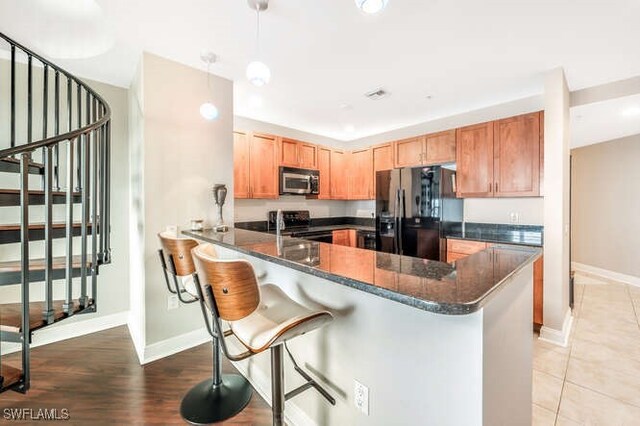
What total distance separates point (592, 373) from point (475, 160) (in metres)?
2.31

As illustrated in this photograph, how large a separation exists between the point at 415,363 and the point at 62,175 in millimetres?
3359

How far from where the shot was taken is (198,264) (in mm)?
1204

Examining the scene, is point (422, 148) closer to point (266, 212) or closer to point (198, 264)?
point (266, 212)

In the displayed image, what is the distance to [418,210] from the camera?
12.2 feet

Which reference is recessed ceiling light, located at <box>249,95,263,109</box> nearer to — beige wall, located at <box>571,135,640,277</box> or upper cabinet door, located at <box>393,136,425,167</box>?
upper cabinet door, located at <box>393,136,425,167</box>

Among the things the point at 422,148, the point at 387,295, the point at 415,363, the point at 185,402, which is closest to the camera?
the point at 387,295

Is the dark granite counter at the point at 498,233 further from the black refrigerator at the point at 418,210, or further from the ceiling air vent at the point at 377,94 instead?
the ceiling air vent at the point at 377,94

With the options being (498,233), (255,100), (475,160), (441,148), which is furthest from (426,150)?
(255,100)

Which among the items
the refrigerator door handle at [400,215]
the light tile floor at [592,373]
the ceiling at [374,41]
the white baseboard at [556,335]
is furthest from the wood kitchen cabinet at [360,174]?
the light tile floor at [592,373]

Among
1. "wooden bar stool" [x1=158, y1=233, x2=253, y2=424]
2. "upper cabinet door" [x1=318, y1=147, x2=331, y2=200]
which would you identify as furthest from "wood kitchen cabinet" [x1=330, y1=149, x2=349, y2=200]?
"wooden bar stool" [x1=158, y1=233, x2=253, y2=424]

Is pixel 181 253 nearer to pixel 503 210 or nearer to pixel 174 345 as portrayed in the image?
pixel 174 345

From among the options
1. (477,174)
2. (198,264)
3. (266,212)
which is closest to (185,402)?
(198,264)

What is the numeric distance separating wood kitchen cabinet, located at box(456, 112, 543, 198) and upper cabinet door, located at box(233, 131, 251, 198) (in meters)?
2.74

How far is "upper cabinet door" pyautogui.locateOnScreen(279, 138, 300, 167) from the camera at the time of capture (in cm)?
416
